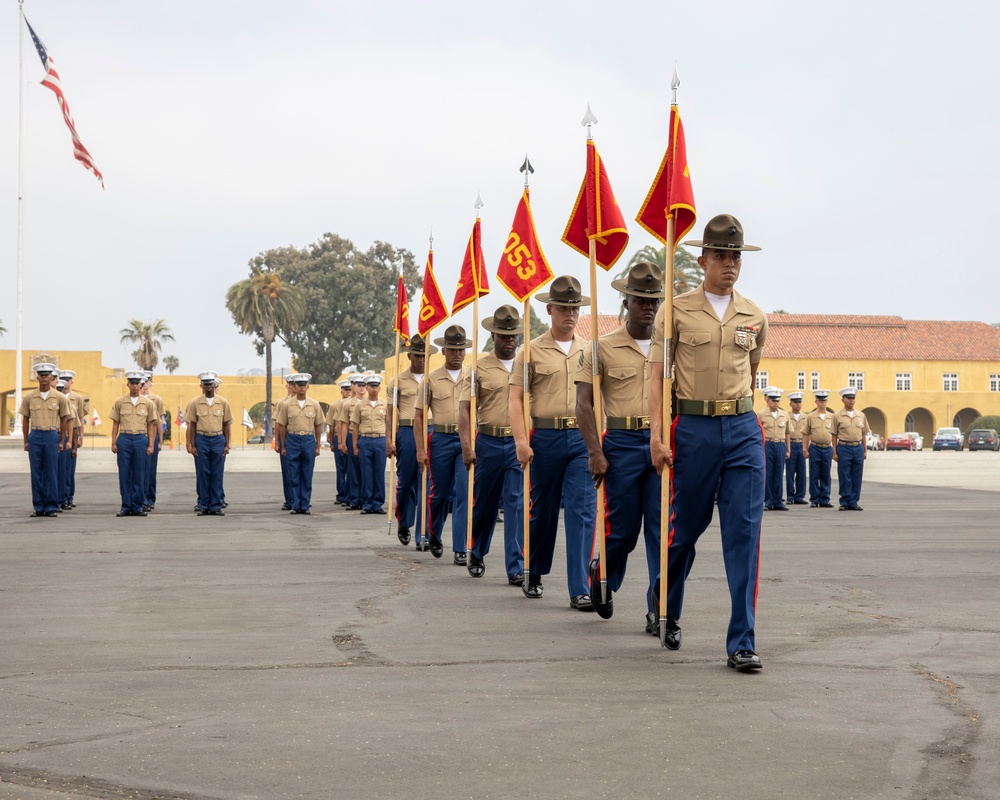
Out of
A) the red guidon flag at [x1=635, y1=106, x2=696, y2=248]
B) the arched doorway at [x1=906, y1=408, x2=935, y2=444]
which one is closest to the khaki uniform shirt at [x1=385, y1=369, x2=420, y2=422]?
the red guidon flag at [x1=635, y1=106, x2=696, y2=248]

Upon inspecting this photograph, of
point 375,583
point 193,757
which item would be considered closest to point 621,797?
point 193,757

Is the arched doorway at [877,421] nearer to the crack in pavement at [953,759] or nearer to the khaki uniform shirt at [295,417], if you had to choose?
the khaki uniform shirt at [295,417]

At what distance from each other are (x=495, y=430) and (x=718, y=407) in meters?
4.02

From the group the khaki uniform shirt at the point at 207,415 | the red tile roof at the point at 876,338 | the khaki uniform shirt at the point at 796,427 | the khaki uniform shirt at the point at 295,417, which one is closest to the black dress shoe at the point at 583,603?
the khaki uniform shirt at the point at 207,415

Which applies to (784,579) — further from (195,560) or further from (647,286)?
(195,560)

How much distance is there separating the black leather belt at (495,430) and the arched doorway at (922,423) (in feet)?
271

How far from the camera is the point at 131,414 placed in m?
19.2

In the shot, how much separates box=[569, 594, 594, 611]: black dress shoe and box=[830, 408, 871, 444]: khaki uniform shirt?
13946 millimetres

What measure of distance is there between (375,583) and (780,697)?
198 inches

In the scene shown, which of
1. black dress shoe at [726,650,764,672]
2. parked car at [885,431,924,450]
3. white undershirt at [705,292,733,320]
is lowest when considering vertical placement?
parked car at [885,431,924,450]

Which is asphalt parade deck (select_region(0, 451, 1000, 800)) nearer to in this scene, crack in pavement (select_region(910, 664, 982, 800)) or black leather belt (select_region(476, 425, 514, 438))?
crack in pavement (select_region(910, 664, 982, 800))

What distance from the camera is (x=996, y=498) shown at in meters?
24.2

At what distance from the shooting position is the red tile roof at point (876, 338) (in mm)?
92438

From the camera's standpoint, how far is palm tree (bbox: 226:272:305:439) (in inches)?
3214
